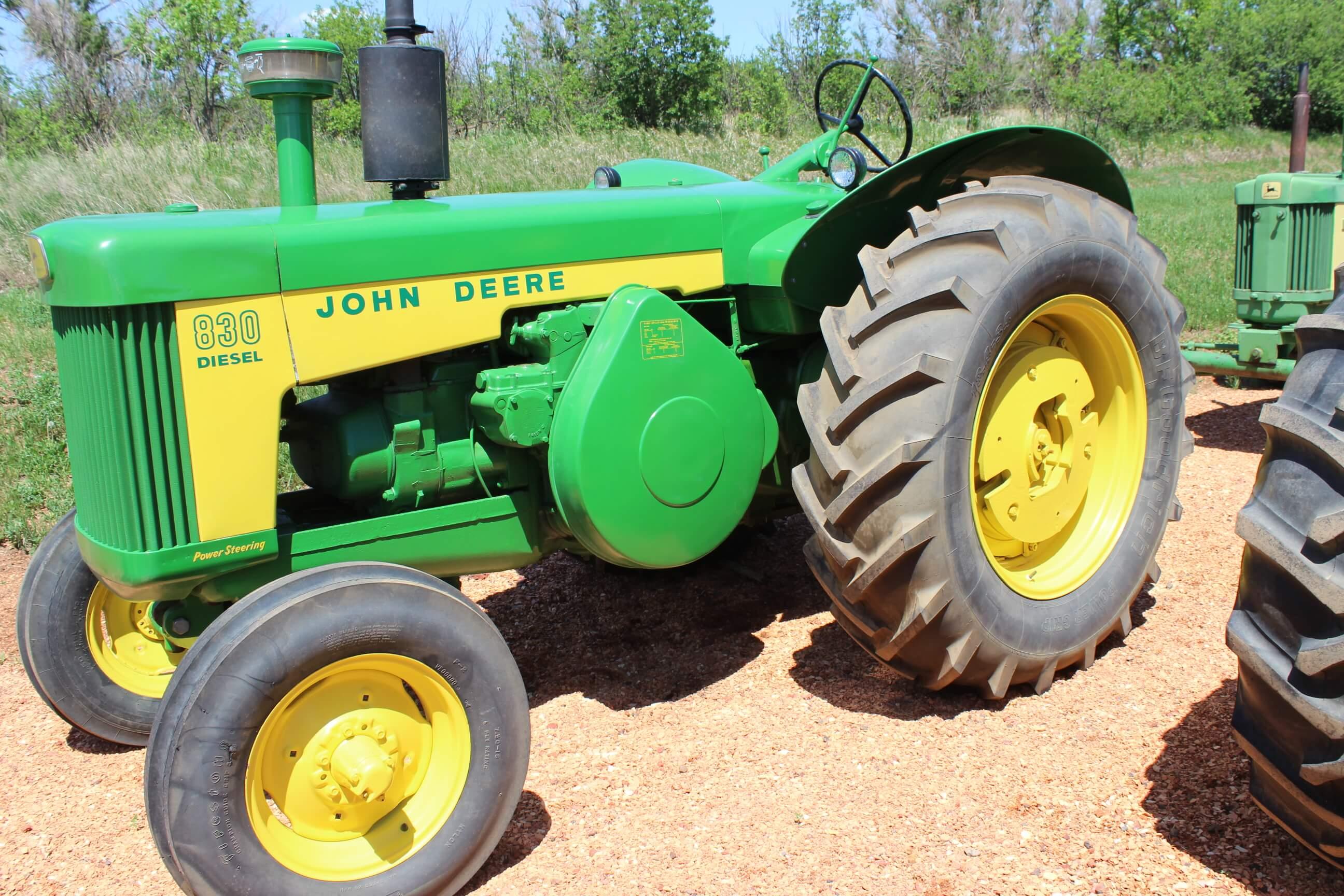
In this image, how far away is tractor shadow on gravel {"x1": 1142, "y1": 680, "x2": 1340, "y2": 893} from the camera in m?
2.45

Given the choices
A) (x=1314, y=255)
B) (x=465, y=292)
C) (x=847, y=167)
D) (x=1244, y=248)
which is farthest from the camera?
(x=1244, y=248)

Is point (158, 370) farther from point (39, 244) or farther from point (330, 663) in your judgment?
point (330, 663)

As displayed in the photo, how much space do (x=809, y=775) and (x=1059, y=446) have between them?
1356mm

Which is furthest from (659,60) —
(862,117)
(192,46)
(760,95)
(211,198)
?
(862,117)

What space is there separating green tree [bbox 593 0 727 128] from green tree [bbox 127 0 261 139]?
7.66 m

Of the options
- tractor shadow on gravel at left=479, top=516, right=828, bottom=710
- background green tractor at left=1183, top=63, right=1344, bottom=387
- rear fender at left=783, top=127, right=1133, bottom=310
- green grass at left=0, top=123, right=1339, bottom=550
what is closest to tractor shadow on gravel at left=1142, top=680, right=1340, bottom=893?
tractor shadow on gravel at left=479, top=516, right=828, bottom=710

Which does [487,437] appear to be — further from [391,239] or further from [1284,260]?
[1284,260]

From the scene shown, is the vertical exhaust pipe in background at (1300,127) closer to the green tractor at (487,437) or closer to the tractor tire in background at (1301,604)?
the green tractor at (487,437)

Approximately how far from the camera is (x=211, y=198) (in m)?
11.5

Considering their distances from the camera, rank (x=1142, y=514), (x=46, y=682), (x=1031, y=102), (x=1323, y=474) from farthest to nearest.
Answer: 1. (x=1031, y=102)
2. (x=1142, y=514)
3. (x=46, y=682)
4. (x=1323, y=474)

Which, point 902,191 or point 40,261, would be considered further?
point 902,191

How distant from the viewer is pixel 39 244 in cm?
271

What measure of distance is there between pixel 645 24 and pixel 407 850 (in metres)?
23.9

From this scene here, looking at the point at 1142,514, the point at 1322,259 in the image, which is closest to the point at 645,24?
the point at 1322,259
